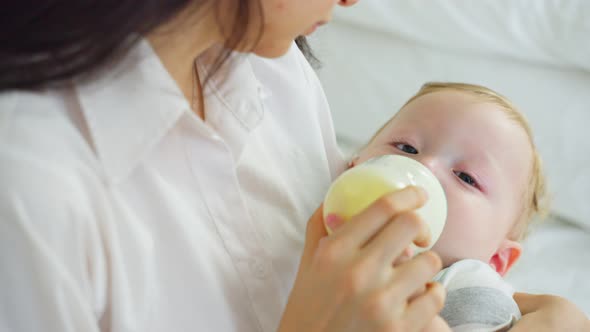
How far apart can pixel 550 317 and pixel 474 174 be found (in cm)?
24

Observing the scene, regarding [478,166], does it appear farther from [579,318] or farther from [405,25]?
[405,25]

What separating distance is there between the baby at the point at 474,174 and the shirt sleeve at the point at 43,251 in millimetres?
486

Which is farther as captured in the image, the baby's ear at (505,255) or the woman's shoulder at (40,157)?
the baby's ear at (505,255)

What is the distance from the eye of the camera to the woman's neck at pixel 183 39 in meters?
0.66

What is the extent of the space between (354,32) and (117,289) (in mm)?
1289

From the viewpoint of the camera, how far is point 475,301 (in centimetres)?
89

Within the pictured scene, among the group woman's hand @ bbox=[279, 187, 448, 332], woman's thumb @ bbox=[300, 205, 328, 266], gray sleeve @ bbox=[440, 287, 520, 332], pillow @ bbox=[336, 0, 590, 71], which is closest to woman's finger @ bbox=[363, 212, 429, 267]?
woman's hand @ bbox=[279, 187, 448, 332]

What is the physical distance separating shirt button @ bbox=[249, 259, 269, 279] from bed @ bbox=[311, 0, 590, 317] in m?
0.69

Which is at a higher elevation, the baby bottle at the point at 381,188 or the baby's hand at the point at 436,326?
the baby bottle at the point at 381,188

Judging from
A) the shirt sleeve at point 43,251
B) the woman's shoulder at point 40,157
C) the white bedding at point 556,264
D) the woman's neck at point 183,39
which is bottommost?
the white bedding at point 556,264

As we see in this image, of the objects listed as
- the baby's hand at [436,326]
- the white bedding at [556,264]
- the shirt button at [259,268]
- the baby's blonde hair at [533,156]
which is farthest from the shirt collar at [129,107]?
the white bedding at [556,264]

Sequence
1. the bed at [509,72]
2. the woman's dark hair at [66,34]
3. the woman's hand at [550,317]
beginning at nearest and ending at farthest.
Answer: the woman's dark hair at [66,34], the woman's hand at [550,317], the bed at [509,72]

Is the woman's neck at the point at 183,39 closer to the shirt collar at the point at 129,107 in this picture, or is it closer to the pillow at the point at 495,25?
the shirt collar at the point at 129,107

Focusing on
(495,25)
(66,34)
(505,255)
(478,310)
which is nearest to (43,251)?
(66,34)
